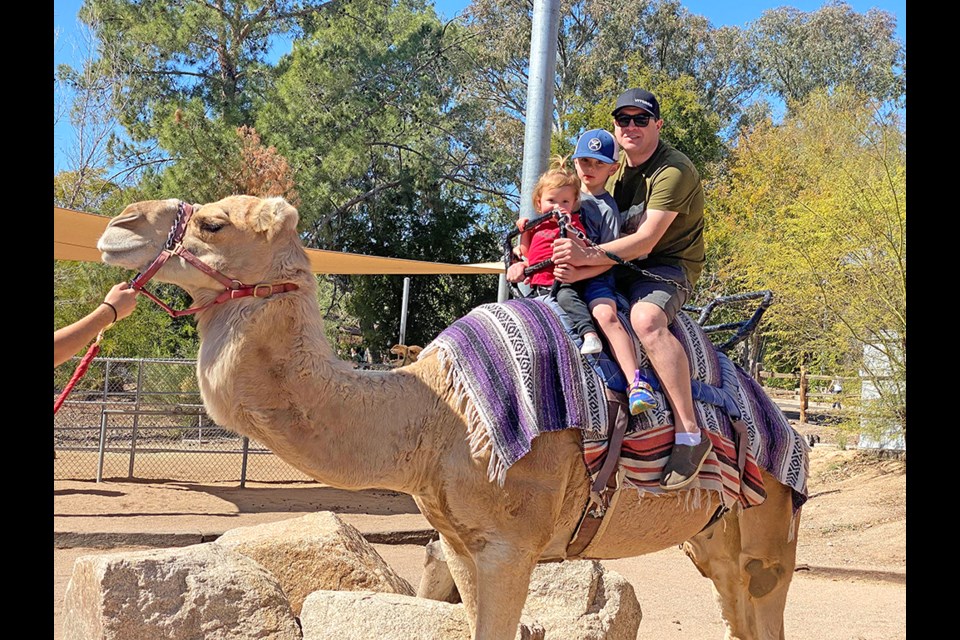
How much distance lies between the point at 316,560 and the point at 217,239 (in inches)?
135

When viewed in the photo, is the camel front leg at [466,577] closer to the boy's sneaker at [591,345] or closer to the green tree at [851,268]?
the boy's sneaker at [591,345]

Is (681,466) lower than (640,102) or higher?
lower

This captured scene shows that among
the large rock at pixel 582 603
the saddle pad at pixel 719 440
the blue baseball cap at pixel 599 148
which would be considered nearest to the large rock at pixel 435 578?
the large rock at pixel 582 603

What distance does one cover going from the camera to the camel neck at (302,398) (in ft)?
11.3

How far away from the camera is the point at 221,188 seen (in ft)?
70.0

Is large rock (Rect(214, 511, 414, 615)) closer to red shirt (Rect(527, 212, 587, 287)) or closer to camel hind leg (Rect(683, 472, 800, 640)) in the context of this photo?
camel hind leg (Rect(683, 472, 800, 640))

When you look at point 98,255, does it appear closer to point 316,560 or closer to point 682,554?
point 316,560

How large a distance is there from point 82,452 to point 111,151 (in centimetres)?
1355

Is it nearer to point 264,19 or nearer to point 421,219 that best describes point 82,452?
point 421,219

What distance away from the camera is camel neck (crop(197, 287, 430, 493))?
11.3 ft

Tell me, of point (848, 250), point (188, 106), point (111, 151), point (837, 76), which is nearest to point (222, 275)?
point (848, 250)

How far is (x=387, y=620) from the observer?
4844mm

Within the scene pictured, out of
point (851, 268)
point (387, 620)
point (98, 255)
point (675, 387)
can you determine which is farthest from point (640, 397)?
point (851, 268)

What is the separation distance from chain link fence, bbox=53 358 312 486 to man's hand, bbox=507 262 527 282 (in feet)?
30.9
